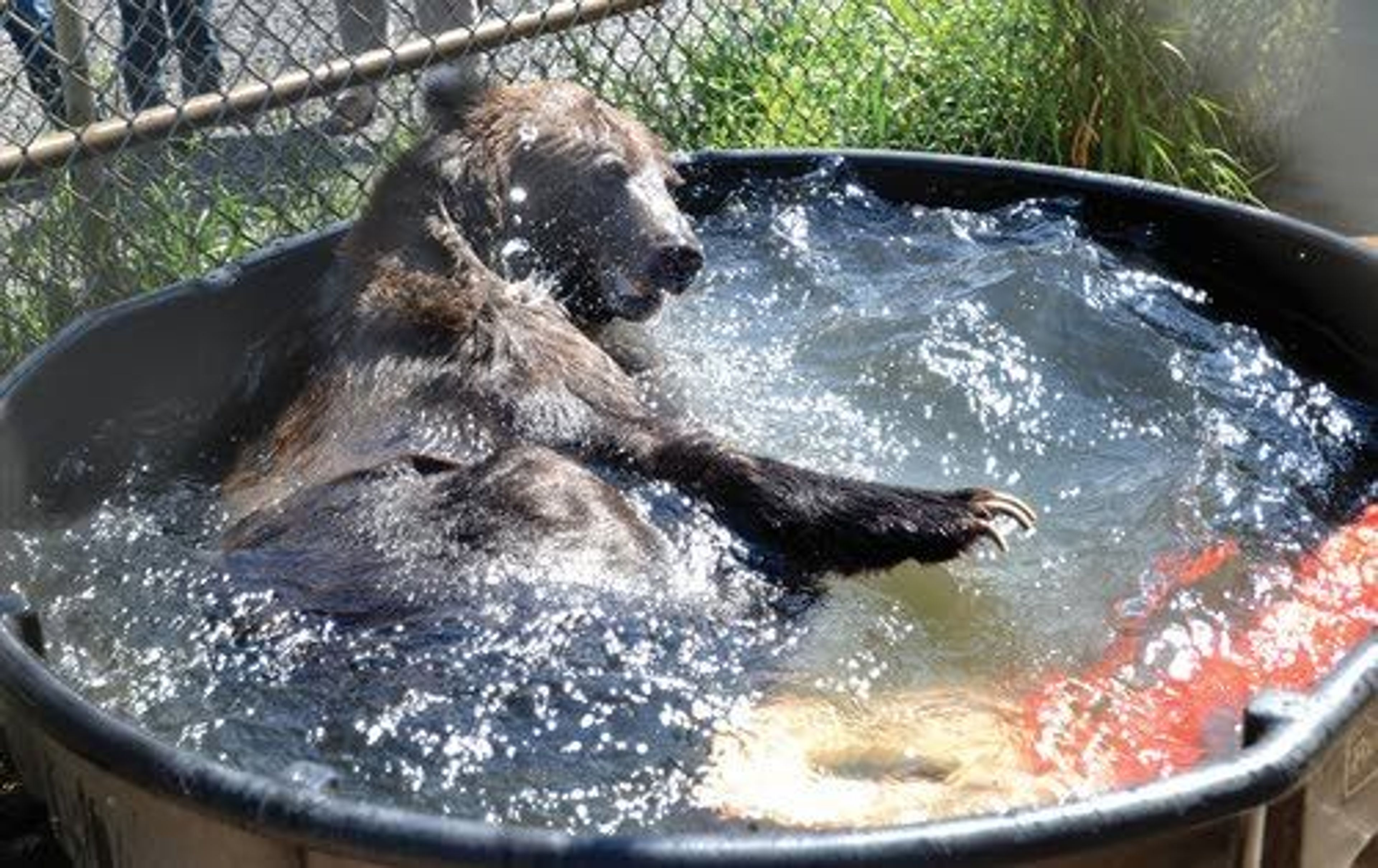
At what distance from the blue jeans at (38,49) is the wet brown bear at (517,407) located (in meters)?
1.79

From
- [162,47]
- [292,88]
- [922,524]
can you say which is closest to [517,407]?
[922,524]

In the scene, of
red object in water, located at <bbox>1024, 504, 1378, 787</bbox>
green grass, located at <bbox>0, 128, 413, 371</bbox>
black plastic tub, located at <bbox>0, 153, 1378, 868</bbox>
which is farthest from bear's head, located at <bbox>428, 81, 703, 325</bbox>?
red object in water, located at <bbox>1024, 504, 1378, 787</bbox>

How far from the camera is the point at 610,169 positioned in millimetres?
5523

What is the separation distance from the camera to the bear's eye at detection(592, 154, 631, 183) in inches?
217

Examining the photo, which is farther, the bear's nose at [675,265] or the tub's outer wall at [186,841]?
the bear's nose at [675,265]

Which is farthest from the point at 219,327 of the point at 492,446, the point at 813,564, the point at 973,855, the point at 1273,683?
the point at 973,855

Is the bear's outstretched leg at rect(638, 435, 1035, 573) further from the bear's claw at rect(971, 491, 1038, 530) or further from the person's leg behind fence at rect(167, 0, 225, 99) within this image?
the person's leg behind fence at rect(167, 0, 225, 99)

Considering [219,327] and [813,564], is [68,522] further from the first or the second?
[813,564]

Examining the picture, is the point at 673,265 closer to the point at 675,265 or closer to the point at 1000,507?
the point at 675,265

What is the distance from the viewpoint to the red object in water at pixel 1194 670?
3684 mm

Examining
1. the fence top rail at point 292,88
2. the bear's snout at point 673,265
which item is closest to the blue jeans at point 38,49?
the fence top rail at point 292,88

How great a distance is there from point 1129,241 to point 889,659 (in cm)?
224

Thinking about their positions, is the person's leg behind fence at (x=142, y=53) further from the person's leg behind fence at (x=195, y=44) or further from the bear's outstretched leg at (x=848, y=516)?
the bear's outstretched leg at (x=848, y=516)

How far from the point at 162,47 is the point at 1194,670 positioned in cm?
510
